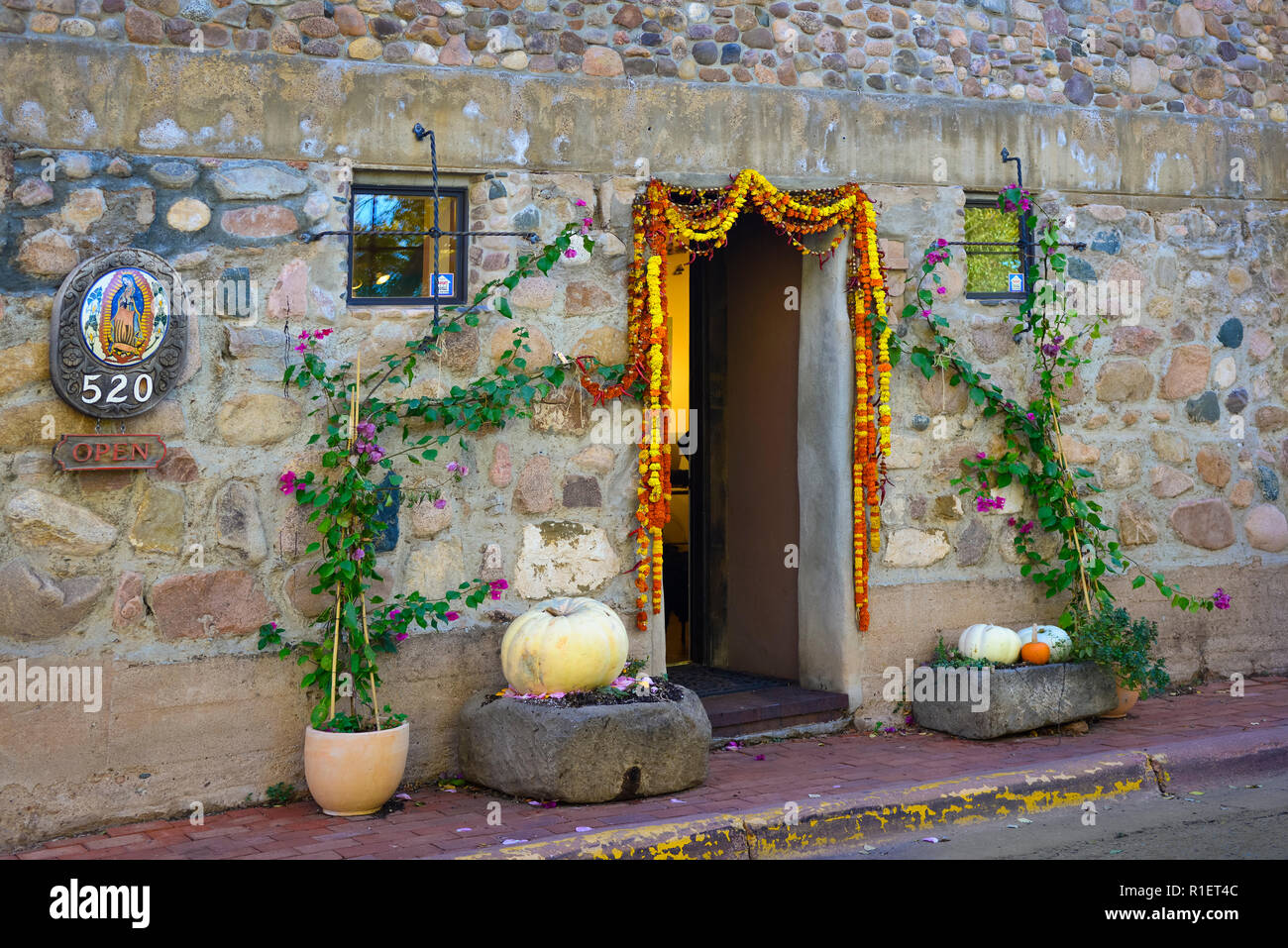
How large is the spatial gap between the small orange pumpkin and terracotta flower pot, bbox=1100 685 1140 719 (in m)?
0.45

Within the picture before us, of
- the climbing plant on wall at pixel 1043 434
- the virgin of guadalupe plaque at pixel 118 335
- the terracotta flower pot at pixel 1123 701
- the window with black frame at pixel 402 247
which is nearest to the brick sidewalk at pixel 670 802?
the terracotta flower pot at pixel 1123 701

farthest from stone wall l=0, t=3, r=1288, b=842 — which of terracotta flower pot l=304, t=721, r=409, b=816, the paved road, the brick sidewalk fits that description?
the paved road

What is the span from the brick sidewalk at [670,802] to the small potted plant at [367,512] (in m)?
0.25

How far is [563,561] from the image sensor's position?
20.6 ft

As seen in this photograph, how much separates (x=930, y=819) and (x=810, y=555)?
1.95 metres

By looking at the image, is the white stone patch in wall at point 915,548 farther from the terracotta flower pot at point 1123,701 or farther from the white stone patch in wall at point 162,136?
the white stone patch in wall at point 162,136

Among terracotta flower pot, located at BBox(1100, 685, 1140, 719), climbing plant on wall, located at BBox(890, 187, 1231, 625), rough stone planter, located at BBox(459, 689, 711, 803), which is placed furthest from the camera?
climbing plant on wall, located at BBox(890, 187, 1231, 625)

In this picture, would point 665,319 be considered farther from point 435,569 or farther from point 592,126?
point 435,569

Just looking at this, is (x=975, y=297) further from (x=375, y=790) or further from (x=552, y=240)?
(x=375, y=790)

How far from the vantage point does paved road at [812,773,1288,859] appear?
5.10 metres

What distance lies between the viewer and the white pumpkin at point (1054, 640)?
22.5ft

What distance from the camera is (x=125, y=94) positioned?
550 cm

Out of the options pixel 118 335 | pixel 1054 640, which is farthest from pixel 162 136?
pixel 1054 640

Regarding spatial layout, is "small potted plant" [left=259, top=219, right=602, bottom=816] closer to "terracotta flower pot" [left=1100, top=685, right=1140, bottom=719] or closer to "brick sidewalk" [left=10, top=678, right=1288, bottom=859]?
"brick sidewalk" [left=10, top=678, right=1288, bottom=859]
